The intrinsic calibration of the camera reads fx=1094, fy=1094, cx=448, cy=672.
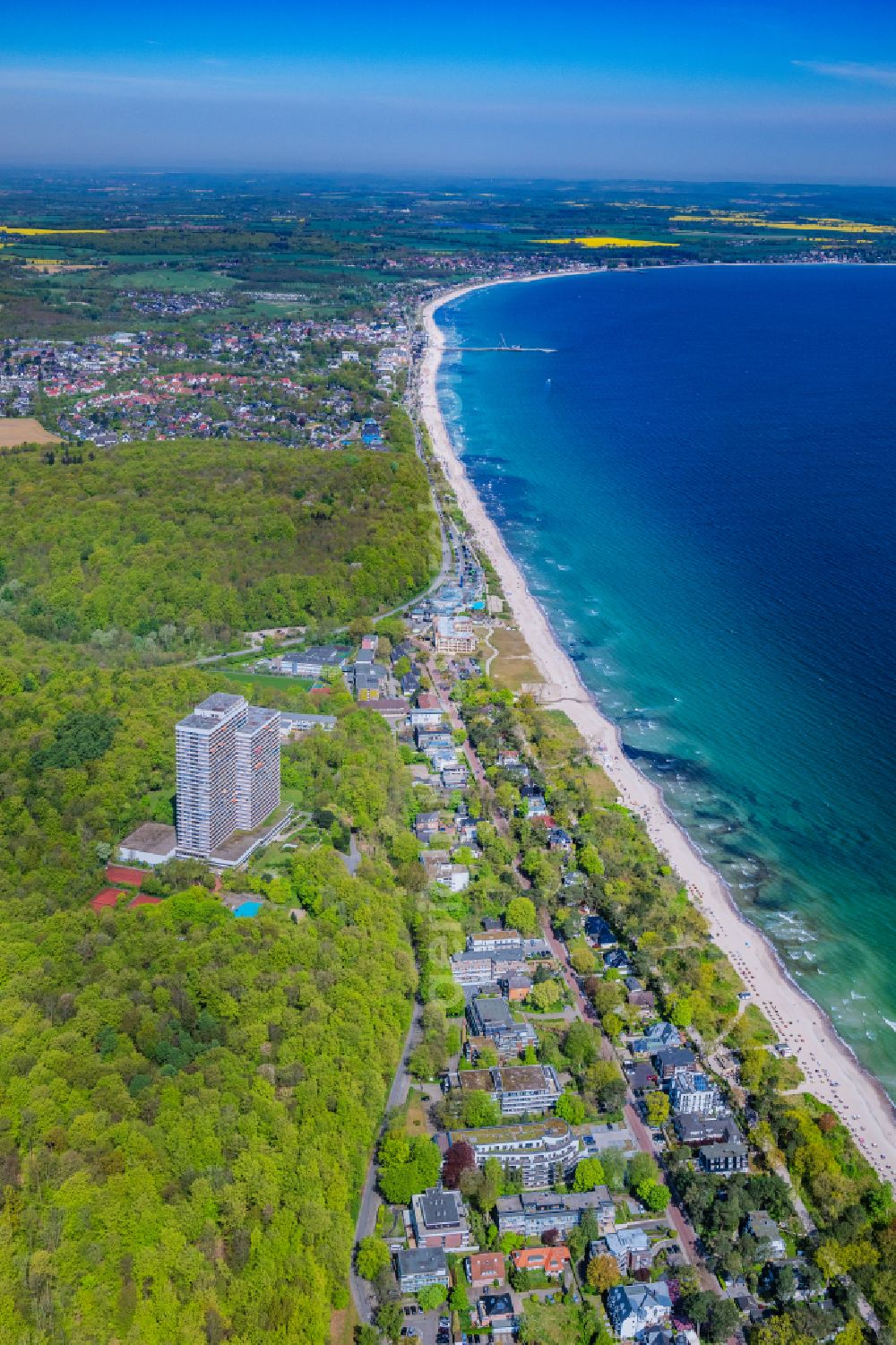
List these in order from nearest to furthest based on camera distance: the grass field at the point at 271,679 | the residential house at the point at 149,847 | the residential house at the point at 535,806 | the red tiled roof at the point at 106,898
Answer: the red tiled roof at the point at 106,898
the residential house at the point at 149,847
the residential house at the point at 535,806
the grass field at the point at 271,679

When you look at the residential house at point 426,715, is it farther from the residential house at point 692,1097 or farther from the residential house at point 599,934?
the residential house at point 692,1097

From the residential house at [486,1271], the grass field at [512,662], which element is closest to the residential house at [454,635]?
the grass field at [512,662]

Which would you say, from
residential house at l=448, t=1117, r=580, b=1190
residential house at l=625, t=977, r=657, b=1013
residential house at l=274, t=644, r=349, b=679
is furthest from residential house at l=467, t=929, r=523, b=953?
residential house at l=274, t=644, r=349, b=679

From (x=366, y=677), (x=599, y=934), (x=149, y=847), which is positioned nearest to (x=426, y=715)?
(x=366, y=677)

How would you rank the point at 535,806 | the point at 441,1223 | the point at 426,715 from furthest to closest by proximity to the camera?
the point at 426,715
the point at 535,806
the point at 441,1223

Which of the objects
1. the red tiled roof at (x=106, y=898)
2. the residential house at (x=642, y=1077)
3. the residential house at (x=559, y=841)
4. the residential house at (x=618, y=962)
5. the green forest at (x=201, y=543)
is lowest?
the residential house at (x=642, y=1077)

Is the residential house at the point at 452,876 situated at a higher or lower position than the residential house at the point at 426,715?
lower

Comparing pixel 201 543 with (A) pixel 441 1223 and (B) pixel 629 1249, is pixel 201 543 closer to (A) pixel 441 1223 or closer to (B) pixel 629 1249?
(A) pixel 441 1223

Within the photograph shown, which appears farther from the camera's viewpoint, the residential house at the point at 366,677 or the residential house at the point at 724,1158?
the residential house at the point at 366,677
